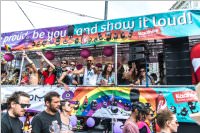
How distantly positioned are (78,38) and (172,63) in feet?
8.32

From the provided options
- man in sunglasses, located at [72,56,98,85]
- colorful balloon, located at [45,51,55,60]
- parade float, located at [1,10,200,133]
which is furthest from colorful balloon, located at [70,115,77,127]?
colorful balloon, located at [45,51,55,60]

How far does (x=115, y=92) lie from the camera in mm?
6035

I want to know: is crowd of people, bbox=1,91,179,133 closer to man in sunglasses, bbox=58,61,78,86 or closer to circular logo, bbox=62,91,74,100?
circular logo, bbox=62,91,74,100

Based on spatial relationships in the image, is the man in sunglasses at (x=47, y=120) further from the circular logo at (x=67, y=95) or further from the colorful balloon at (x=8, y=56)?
the colorful balloon at (x=8, y=56)

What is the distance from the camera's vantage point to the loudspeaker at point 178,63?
5.45m

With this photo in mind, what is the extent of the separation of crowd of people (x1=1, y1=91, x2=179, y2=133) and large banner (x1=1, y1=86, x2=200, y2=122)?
0.63 feet

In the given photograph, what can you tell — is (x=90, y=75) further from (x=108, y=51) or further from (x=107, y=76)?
(x=108, y=51)

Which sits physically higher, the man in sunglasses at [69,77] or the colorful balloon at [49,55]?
the colorful balloon at [49,55]

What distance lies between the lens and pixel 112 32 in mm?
6375

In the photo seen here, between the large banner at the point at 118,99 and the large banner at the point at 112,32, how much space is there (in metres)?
1.18

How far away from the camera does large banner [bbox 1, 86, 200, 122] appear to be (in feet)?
17.3

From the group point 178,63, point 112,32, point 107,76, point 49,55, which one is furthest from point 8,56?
point 178,63

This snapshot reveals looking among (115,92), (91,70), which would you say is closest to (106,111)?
(115,92)

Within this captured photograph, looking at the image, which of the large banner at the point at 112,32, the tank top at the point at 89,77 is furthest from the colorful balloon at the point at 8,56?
the tank top at the point at 89,77
